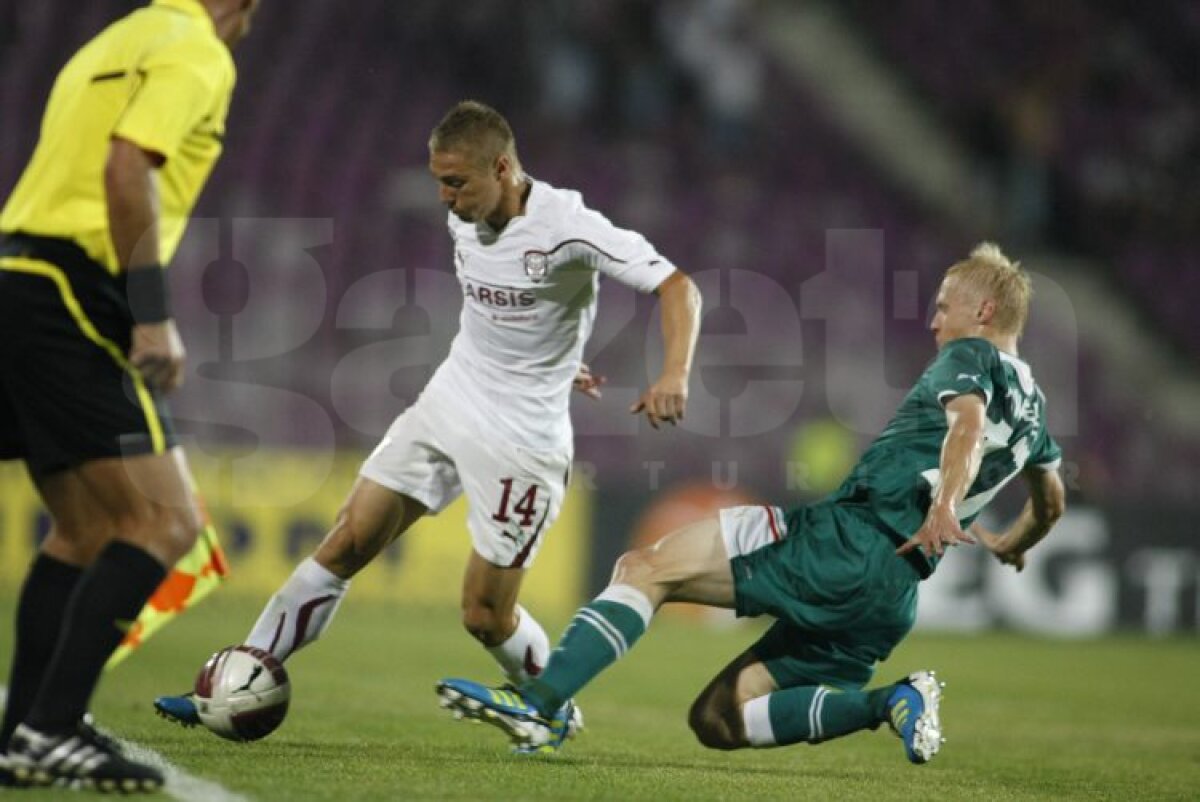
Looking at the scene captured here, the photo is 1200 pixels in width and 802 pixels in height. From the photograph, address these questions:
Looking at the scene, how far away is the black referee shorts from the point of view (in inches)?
170

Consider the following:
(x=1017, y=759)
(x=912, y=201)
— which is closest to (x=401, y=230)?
(x=912, y=201)

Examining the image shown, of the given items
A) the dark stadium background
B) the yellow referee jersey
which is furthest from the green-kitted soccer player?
the dark stadium background

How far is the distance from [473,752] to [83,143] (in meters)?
2.57

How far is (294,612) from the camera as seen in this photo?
19.6ft

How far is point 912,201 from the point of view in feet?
66.3

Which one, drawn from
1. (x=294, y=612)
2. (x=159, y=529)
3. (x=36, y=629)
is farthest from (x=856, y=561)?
(x=36, y=629)

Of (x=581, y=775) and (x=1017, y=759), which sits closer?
(x=581, y=775)

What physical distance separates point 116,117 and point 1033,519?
10.8 feet

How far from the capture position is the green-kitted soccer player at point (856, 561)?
16.9 ft

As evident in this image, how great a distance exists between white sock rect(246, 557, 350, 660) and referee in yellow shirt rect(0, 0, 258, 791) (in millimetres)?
1513

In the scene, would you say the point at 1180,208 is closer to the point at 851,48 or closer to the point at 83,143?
the point at 851,48

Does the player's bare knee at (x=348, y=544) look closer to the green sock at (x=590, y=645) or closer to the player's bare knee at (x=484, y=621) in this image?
the player's bare knee at (x=484, y=621)

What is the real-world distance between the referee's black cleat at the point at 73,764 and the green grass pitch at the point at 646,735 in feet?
0.19

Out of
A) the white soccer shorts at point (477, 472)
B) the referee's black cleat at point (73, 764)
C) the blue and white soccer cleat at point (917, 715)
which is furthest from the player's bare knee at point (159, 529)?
the blue and white soccer cleat at point (917, 715)
